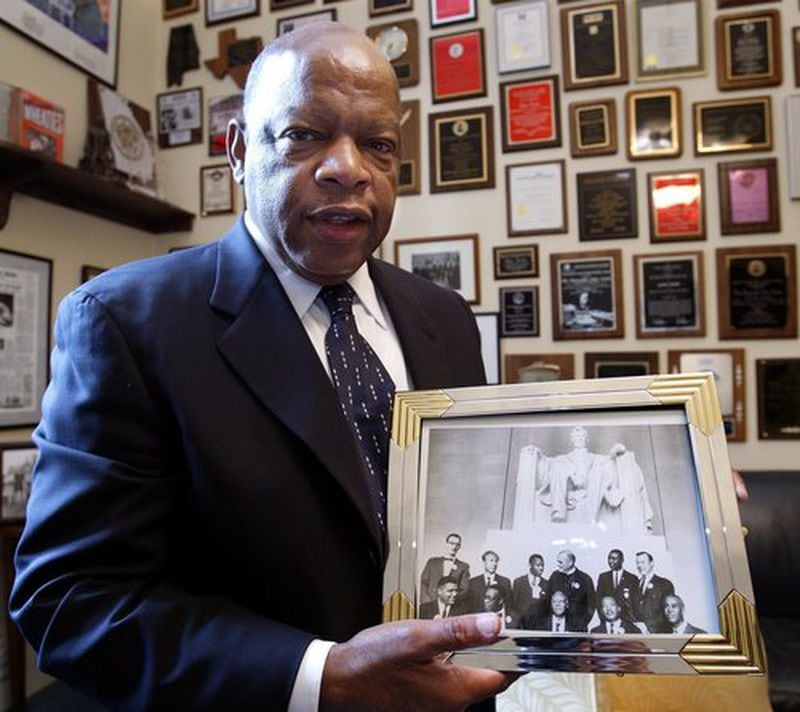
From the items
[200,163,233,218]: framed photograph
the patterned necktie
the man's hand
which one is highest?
[200,163,233,218]: framed photograph

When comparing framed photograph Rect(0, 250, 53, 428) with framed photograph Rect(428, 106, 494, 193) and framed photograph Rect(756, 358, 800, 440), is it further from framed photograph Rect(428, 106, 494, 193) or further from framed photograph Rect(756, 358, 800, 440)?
framed photograph Rect(756, 358, 800, 440)

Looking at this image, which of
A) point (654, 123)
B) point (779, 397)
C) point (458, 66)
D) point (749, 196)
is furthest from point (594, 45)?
point (779, 397)

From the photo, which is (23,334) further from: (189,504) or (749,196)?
(749,196)

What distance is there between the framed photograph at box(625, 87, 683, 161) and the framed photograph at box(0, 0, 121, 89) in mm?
2203

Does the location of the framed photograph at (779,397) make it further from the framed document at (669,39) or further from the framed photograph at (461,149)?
the framed photograph at (461,149)

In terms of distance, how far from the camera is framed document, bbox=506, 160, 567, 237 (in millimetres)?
2613

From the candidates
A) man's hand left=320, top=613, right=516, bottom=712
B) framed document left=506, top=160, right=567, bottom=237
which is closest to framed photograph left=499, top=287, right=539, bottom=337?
framed document left=506, top=160, right=567, bottom=237

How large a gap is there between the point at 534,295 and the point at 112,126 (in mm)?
1928

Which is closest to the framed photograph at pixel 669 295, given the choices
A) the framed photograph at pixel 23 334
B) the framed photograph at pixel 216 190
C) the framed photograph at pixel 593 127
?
the framed photograph at pixel 593 127

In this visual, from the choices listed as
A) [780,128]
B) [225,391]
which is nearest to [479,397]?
[225,391]

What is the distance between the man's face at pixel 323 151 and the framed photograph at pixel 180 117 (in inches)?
94.5

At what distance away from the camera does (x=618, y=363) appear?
2.54 m

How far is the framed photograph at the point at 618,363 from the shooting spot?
252 cm

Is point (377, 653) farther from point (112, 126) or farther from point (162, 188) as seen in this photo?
point (162, 188)
